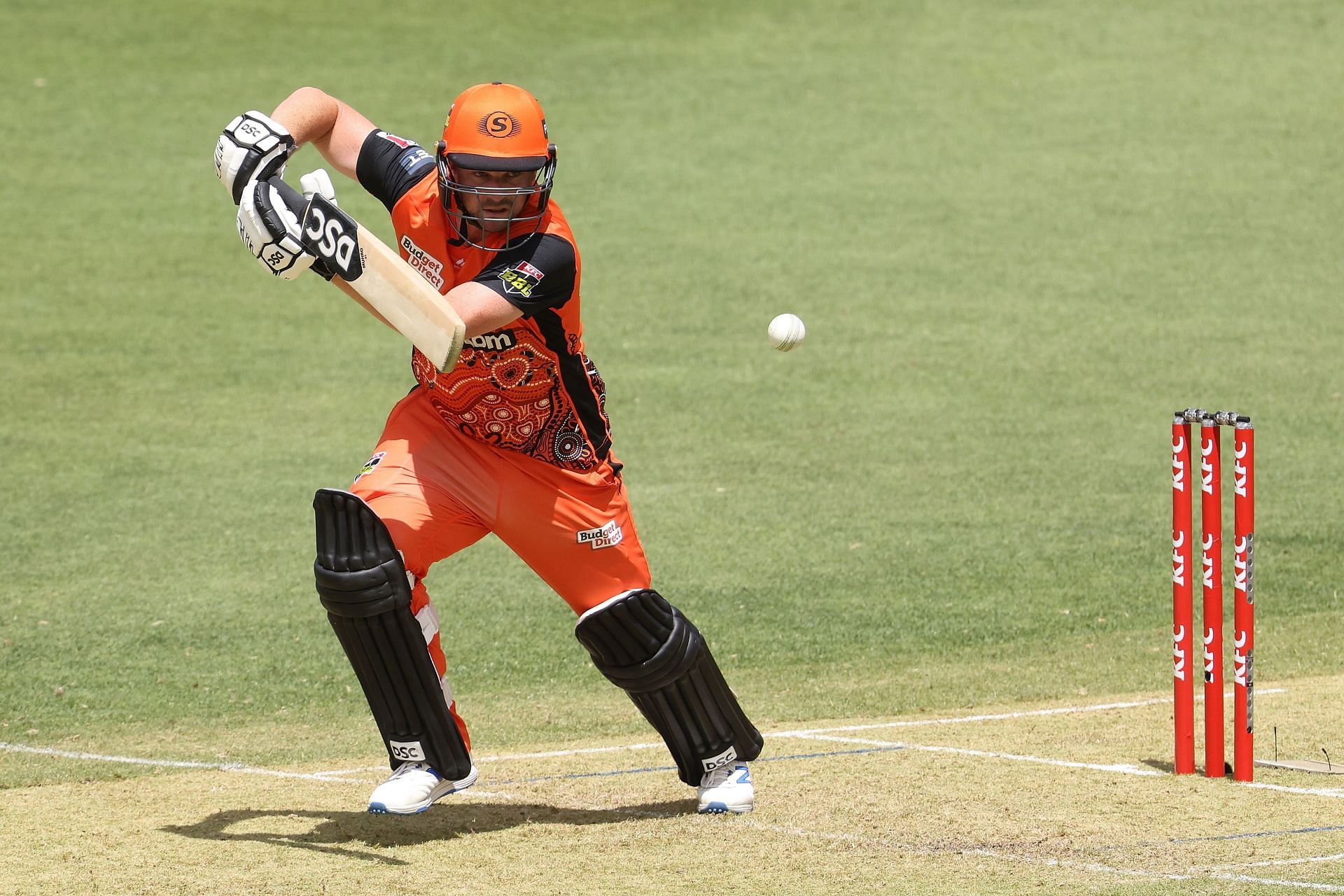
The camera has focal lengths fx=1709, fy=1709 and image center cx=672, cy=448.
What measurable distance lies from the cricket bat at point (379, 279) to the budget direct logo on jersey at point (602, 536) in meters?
0.81

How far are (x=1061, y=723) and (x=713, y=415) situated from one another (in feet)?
17.8

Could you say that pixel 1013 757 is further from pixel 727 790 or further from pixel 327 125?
pixel 327 125

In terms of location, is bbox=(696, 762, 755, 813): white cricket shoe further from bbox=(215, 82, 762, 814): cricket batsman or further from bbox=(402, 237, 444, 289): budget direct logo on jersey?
bbox=(402, 237, 444, 289): budget direct logo on jersey

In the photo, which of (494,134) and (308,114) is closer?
(494,134)

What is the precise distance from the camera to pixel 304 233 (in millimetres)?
4762

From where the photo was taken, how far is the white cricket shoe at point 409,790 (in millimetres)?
5250

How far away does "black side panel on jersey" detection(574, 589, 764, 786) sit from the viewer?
5.38 m

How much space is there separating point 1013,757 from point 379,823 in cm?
228

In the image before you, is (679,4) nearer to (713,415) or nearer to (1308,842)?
(713,415)

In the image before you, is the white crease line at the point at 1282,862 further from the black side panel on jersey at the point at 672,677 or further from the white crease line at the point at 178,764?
the white crease line at the point at 178,764

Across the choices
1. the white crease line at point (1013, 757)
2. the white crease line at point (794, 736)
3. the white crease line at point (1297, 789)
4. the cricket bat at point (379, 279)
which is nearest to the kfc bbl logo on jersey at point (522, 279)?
the cricket bat at point (379, 279)

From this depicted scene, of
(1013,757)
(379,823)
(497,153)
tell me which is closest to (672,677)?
(379,823)

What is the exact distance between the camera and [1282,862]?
188 inches

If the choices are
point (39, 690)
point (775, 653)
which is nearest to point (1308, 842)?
point (775, 653)
